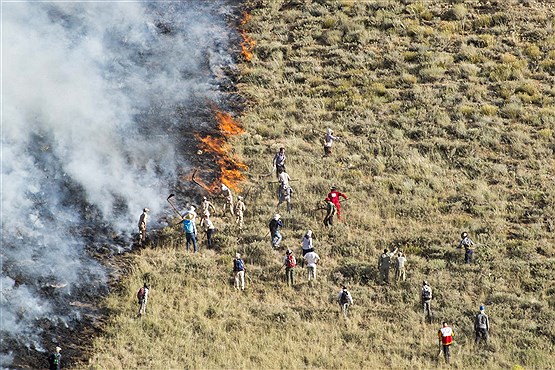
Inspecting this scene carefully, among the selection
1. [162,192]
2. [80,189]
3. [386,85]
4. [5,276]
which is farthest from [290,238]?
[386,85]

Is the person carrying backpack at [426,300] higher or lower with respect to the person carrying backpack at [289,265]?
lower

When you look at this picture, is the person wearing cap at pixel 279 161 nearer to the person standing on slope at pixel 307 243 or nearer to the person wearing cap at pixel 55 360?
the person standing on slope at pixel 307 243

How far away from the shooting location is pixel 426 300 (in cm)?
2284

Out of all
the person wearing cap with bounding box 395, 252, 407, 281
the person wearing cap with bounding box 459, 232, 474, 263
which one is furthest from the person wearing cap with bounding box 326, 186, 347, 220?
the person wearing cap with bounding box 459, 232, 474, 263

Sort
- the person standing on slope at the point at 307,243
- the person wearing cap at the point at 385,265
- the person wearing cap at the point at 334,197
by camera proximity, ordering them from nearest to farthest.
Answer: the person wearing cap at the point at 385,265 < the person standing on slope at the point at 307,243 < the person wearing cap at the point at 334,197

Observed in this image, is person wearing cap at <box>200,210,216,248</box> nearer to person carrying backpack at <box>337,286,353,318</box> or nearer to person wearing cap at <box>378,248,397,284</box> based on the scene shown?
person carrying backpack at <box>337,286,353,318</box>

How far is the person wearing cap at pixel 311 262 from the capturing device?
24.1m

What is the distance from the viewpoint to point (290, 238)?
26078 millimetres

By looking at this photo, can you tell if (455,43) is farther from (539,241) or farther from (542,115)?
(539,241)

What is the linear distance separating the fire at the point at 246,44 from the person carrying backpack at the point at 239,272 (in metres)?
15.2

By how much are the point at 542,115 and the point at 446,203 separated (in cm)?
743

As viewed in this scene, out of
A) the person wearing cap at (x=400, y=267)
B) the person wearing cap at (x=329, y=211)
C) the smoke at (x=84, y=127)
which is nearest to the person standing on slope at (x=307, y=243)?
the person wearing cap at (x=329, y=211)

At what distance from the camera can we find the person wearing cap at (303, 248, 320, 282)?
24.1m

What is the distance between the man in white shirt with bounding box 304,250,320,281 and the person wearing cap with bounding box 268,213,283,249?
1.45 metres
